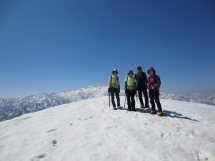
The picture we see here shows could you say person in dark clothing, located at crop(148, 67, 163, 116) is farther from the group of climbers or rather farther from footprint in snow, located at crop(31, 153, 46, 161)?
footprint in snow, located at crop(31, 153, 46, 161)

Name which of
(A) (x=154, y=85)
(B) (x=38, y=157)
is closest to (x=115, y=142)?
(B) (x=38, y=157)

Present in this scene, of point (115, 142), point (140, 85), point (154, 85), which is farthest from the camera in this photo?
point (140, 85)

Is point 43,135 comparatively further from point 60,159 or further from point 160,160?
point 160,160

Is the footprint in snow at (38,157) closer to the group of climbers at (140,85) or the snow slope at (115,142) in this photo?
the snow slope at (115,142)

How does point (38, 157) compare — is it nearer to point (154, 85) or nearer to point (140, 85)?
point (154, 85)

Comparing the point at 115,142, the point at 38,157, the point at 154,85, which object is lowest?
the point at 38,157

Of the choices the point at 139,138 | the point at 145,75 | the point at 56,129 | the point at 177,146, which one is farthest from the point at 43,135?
the point at 145,75

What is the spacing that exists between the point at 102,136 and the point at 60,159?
7.58 feet

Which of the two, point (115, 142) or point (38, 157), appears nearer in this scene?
point (38, 157)

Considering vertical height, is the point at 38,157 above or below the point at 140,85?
below

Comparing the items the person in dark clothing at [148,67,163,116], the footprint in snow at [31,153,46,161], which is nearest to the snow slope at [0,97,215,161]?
the footprint in snow at [31,153,46,161]

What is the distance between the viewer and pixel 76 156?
5836 millimetres

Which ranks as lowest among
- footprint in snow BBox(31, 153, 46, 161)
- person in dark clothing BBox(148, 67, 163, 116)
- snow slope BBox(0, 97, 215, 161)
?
footprint in snow BBox(31, 153, 46, 161)

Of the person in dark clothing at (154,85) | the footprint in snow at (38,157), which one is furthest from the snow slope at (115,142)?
the person in dark clothing at (154,85)
